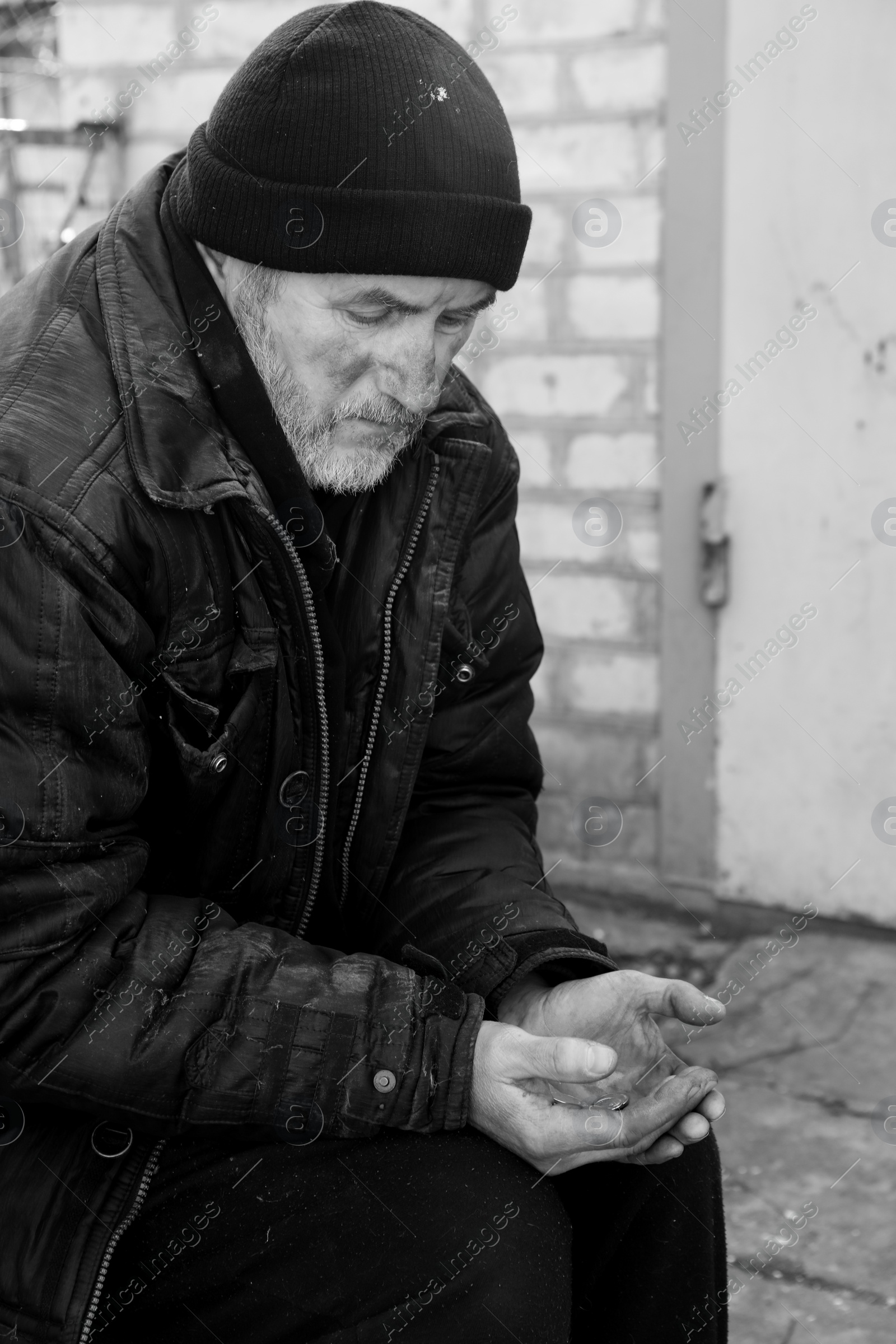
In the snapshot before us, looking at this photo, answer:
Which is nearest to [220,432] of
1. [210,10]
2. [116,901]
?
[116,901]

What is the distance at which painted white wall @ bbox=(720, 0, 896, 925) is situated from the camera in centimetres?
343

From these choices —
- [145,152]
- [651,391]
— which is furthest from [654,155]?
[145,152]

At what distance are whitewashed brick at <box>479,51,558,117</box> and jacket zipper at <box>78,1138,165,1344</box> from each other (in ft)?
9.51

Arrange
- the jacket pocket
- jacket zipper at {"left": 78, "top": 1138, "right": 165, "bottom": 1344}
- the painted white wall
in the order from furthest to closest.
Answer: the painted white wall
the jacket pocket
jacket zipper at {"left": 78, "top": 1138, "right": 165, "bottom": 1344}

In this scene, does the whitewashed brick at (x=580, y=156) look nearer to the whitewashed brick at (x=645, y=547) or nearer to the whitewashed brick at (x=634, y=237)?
the whitewashed brick at (x=634, y=237)

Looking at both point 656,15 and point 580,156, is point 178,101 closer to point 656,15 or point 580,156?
point 580,156

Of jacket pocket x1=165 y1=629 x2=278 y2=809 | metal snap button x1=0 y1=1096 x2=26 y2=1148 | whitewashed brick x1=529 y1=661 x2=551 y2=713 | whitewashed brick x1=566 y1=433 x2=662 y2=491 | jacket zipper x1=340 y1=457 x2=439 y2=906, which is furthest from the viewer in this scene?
whitewashed brick x1=529 y1=661 x2=551 y2=713

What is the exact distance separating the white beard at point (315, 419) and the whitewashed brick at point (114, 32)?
8.81 ft

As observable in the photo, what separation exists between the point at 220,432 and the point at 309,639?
0.87ft

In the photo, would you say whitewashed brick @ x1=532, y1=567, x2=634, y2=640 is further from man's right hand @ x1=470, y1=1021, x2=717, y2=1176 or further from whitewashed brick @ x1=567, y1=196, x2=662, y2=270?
man's right hand @ x1=470, y1=1021, x2=717, y2=1176

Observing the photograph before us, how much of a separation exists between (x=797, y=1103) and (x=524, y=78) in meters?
2.52

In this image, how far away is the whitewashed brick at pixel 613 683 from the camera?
3.91m

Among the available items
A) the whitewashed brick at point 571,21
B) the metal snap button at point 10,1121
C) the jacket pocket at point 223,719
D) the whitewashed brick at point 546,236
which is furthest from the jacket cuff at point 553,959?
the whitewashed brick at point 571,21

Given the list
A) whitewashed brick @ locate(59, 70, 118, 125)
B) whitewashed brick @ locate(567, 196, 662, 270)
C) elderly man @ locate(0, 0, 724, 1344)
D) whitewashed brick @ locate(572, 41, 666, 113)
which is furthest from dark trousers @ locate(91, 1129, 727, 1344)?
whitewashed brick @ locate(59, 70, 118, 125)
